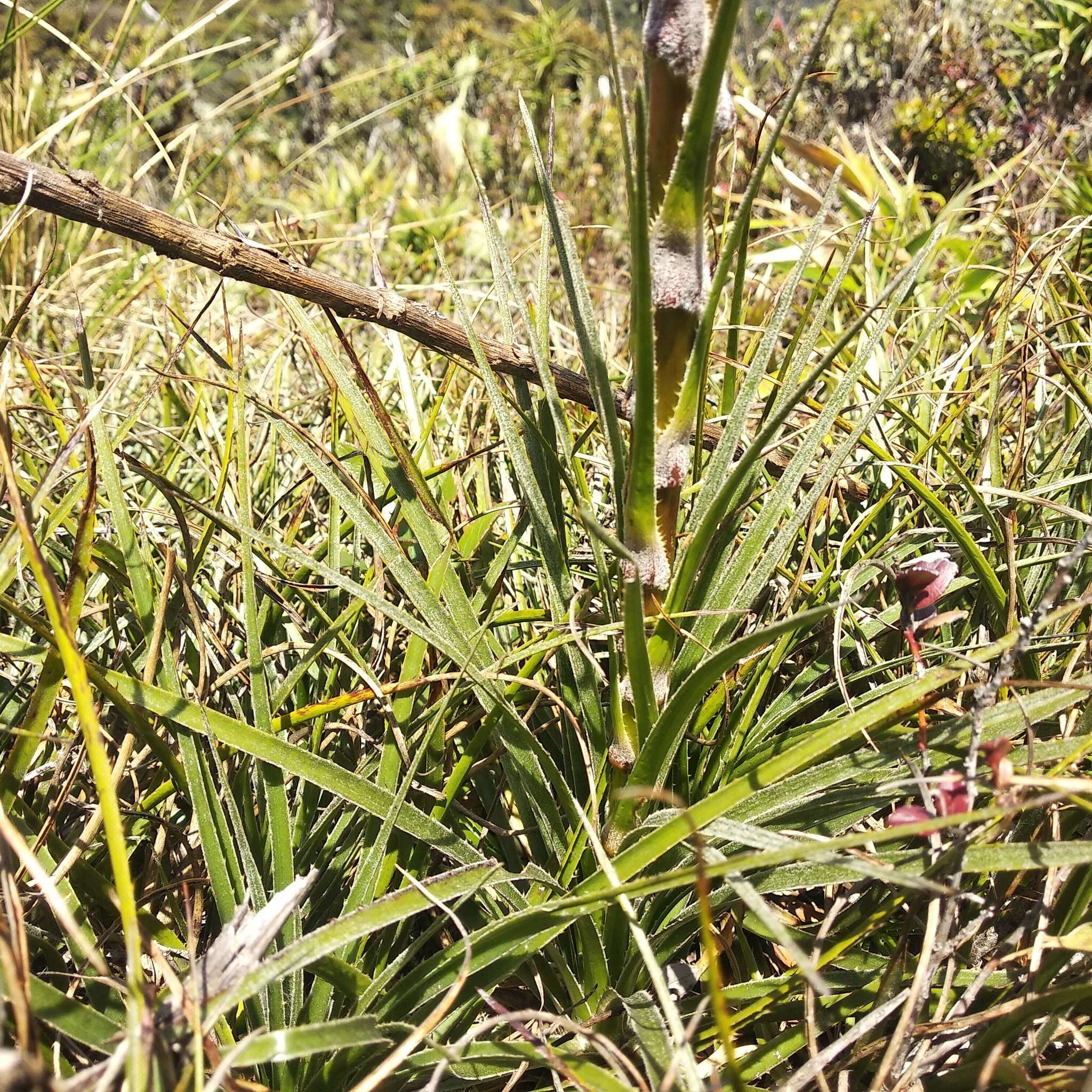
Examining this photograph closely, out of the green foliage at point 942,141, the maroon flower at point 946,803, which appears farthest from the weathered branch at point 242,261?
the green foliage at point 942,141

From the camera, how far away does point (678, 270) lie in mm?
592

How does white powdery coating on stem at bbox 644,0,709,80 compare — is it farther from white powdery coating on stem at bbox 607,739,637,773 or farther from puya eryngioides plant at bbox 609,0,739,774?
white powdery coating on stem at bbox 607,739,637,773

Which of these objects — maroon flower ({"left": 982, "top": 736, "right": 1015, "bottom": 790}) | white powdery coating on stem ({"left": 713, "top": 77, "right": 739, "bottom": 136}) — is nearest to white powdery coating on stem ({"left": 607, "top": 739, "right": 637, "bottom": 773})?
maroon flower ({"left": 982, "top": 736, "right": 1015, "bottom": 790})

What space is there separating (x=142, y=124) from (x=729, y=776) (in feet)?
4.75

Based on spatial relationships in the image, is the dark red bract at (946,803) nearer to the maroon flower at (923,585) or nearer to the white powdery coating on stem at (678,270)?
the maroon flower at (923,585)

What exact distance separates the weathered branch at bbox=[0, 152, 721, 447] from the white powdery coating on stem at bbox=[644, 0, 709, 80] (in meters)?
0.29

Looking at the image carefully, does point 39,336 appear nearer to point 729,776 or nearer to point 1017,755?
point 729,776

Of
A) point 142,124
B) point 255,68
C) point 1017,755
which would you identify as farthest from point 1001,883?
point 255,68

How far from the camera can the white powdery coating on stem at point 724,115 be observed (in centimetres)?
57

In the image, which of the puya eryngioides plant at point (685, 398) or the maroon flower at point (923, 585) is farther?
the maroon flower at point (923, 585)

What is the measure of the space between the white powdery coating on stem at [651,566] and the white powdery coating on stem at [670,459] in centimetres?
5

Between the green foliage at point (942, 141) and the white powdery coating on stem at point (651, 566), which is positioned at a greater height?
the green foliage at point (942, 141)

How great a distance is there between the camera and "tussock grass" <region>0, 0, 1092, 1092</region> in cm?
55

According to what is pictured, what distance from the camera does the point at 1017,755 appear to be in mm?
666
